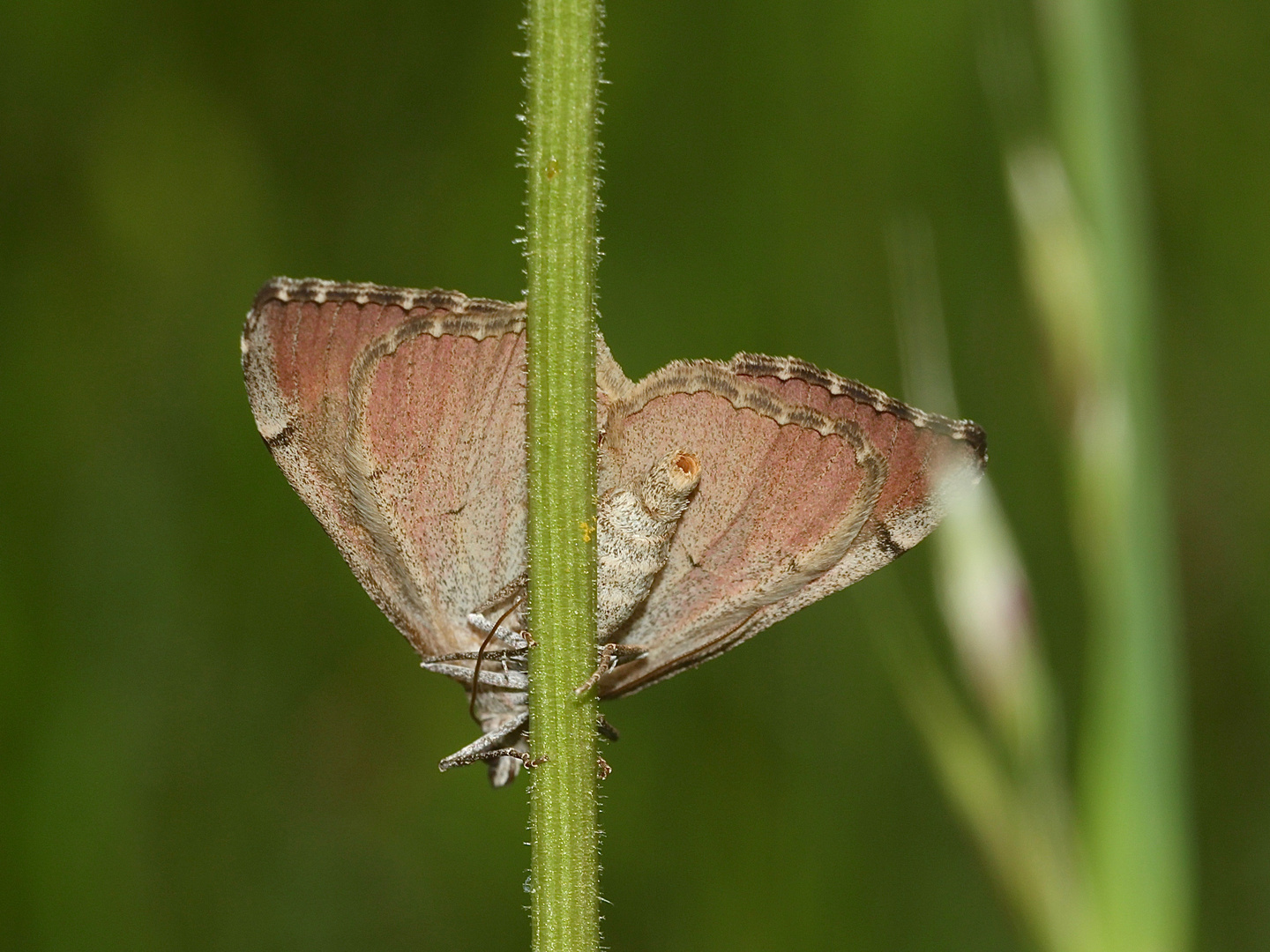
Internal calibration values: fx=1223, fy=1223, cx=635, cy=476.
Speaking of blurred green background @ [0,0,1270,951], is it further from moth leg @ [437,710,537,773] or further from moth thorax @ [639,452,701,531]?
moth thorax @ [639,452,701,531]

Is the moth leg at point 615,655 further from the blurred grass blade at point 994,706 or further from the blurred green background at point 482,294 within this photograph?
the blurred green background at point 482,294

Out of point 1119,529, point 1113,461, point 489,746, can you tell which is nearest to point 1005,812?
point 1119,529

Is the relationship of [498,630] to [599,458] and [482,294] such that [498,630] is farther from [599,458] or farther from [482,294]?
[482,294]

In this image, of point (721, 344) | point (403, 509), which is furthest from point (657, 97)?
point (403, 509)

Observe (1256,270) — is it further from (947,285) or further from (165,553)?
(165,553)

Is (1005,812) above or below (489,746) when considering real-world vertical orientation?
below

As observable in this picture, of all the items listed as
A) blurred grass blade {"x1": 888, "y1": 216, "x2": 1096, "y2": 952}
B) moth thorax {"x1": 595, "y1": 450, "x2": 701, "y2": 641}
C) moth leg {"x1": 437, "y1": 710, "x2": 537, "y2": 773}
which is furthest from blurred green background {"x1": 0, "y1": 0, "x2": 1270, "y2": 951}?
moth thorax {"x1": 595, "y1": 450, "x2": 701, "y2": 641}
